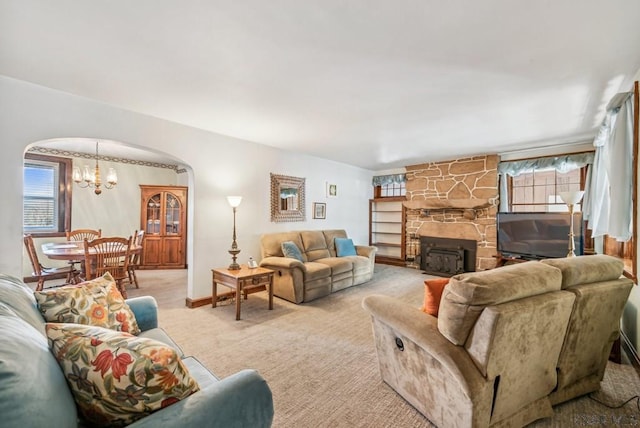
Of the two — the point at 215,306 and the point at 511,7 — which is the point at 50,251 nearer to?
the point at 215,306

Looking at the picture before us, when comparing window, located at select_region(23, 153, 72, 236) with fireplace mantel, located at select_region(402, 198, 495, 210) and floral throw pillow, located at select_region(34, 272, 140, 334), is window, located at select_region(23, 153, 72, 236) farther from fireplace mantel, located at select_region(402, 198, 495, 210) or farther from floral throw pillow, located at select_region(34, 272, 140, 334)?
fireplace mantel, located at select_region(402, 198, 495, 210)

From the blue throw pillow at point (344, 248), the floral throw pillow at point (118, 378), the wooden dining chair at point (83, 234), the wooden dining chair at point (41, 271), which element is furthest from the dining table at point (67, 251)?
the floral throw pillow at point (118, 378)

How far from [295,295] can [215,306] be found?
1083 mm

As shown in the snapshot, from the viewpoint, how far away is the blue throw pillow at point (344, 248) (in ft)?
17.5

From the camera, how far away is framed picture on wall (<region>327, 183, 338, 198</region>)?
6109mm

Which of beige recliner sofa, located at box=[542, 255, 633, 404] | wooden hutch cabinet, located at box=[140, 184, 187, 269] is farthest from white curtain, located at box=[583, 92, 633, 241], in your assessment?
wooden hutch cabinet, located at box=[140, 184, 187, 269]

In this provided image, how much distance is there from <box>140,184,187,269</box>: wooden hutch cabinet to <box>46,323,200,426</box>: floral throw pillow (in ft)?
20.0

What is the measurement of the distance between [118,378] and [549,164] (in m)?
6.08

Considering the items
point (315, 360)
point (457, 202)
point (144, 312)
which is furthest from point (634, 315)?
point (144, 312)

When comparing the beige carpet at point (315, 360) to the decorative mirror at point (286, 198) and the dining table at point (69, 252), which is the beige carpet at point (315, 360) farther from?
the decorative mirror at point (286, 198)

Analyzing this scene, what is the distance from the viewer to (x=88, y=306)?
1.51 m

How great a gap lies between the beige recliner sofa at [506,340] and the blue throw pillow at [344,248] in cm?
333

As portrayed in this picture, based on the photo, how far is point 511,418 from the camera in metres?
1.58

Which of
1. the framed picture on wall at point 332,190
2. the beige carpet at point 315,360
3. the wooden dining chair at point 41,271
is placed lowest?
the beige carpet at point 315,360
